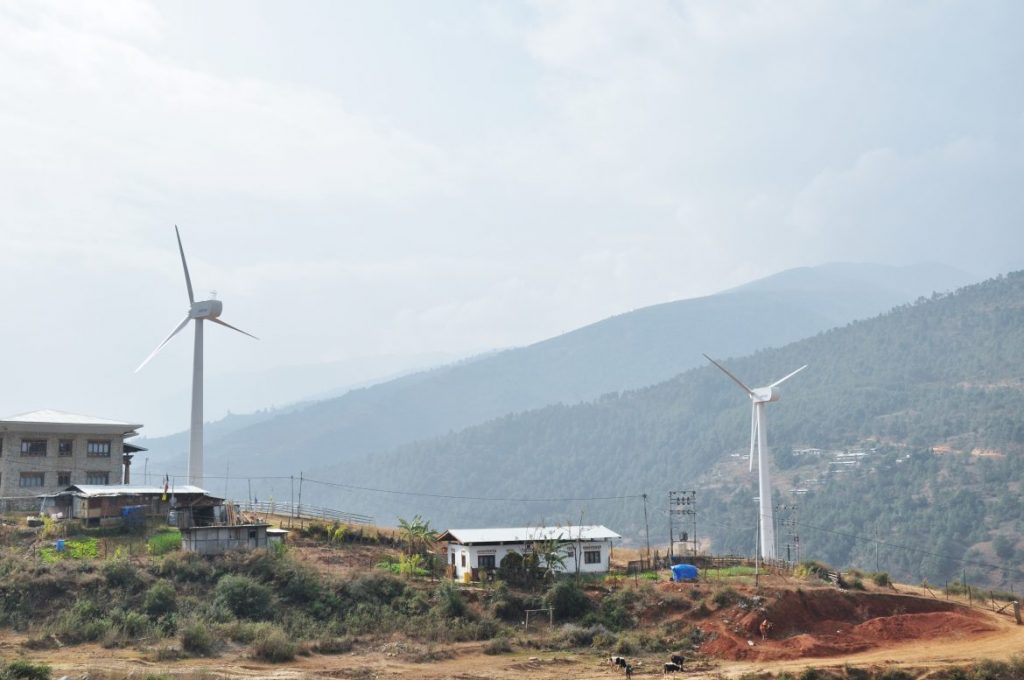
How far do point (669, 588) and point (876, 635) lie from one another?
12231 millimetres

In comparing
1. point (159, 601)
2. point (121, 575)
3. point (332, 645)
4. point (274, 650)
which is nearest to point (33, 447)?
point (121, 575)

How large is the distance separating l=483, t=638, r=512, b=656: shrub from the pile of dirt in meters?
10.7

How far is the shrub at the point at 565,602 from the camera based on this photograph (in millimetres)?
59531

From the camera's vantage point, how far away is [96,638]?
5016 centimetres

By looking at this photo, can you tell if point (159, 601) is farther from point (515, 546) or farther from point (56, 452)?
point (56, 452)

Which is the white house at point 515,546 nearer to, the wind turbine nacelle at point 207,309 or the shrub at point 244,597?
the shrub at point 244,597

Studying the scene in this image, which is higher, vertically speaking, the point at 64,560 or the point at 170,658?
the point at 64,560

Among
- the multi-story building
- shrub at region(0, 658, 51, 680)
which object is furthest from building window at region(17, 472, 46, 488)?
shrub at region(0, 658, 51, 680)

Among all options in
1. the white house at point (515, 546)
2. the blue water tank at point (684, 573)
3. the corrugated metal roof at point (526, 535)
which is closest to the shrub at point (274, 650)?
the white house at point (515, 546)

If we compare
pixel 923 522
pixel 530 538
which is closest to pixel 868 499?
pixel 923 522

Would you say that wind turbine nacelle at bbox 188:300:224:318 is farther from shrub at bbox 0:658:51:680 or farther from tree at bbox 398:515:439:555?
shrub at bbox 0:658:51:680

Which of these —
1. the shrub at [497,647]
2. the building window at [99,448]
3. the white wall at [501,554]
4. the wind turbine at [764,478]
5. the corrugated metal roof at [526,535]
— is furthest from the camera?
the building window at [99,448]

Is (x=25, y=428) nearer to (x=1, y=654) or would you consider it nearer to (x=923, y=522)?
(x=1, y=654)

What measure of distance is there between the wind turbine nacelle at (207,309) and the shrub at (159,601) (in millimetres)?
34566
